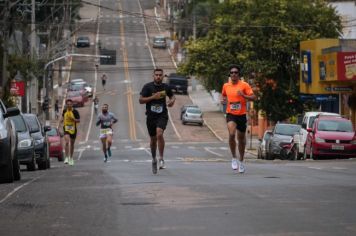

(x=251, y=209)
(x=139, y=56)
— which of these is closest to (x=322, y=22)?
(x=139, y=56)

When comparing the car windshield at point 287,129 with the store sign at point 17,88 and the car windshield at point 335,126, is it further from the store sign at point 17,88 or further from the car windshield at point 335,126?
the store sign at point 17,88

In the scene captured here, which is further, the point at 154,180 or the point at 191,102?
the point at 191,102

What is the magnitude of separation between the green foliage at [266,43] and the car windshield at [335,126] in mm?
26366

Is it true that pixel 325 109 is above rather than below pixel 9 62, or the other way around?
below

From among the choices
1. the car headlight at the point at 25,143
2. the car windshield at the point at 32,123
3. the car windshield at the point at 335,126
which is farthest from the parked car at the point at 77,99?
the car headlight at the point at 25,143

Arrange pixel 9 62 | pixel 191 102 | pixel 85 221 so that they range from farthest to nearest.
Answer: pixel 191 102, pixel 9 62, pixel 85 221

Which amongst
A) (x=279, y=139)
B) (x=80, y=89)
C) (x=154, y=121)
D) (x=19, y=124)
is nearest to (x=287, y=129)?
(x=279, y=139)

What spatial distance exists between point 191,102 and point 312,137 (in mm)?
59106

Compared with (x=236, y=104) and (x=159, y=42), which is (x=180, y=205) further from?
(x=159, y=42)

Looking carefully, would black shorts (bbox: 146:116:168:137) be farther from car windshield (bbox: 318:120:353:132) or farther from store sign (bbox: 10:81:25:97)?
store sign (bbox: 10:81:25:97)

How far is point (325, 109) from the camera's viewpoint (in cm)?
5891

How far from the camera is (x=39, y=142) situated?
88.0ft

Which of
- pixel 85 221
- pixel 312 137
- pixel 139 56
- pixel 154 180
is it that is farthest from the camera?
pixel 139 56

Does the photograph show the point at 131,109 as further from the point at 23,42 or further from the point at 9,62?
the point at 9,62
